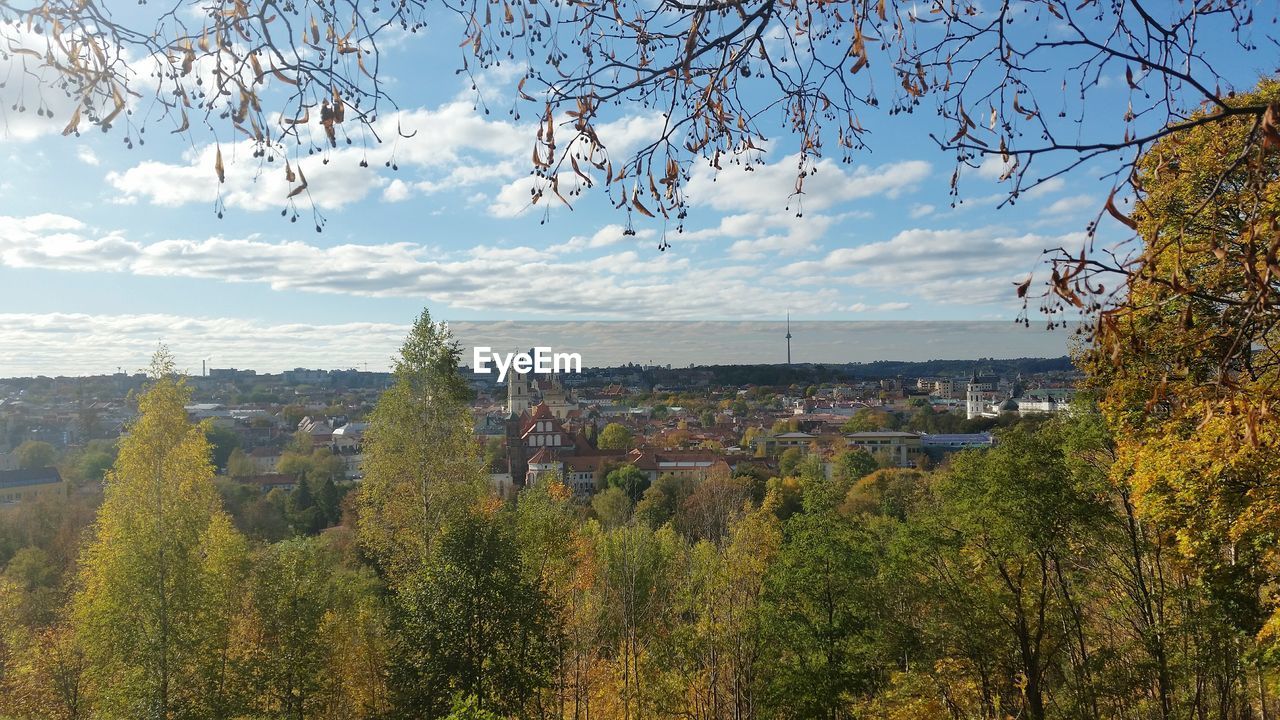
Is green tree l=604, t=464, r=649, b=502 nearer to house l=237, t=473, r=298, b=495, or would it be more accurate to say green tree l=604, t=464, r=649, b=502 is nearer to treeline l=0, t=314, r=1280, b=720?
house l=237, t=473, r=298, b=495

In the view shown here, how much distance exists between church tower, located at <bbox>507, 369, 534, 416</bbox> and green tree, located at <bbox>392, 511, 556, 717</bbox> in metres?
48.4

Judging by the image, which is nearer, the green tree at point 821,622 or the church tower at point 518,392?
the green tree at point 821,622

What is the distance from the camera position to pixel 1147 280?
6.26ft

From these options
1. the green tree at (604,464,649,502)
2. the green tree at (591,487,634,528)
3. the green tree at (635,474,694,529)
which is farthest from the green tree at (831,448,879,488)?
the green tree at (591,487,634,528)

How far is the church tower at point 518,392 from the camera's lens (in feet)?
191

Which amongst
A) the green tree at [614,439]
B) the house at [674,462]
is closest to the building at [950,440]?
the house at [674,462]

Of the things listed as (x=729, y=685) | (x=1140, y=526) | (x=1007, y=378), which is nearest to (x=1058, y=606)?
(x=1140, y=526)

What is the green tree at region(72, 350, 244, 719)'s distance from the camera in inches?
353

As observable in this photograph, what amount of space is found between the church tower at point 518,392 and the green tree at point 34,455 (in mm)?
29064

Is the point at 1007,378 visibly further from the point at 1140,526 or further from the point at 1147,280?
the point at 1147,280

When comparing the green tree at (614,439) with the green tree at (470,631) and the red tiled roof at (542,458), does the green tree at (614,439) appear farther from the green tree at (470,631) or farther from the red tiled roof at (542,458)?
the green tree at (470,631)

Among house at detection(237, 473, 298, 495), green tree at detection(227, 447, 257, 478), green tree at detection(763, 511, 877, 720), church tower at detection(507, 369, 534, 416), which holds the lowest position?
house at detection(237, 473, 298, 495)

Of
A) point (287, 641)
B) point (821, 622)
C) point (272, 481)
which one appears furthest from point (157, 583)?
point (272, 481)

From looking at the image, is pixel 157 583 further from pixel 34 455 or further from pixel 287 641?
pixel 34 455
